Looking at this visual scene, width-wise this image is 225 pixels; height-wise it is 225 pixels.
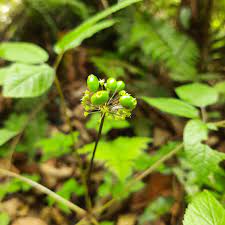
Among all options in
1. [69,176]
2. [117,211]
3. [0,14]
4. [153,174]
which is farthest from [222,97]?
[0,14]

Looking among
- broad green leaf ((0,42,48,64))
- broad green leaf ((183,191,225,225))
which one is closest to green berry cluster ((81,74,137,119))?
broad green leaf ((183,191,225,225))

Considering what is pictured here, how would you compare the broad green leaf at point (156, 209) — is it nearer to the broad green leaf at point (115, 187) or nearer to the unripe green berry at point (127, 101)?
the broad green leaf at point (115, 187)

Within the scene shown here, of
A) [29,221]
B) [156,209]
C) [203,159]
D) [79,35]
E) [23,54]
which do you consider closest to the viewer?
[203,159]

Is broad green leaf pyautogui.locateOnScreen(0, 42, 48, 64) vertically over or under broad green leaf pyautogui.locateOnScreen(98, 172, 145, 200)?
over

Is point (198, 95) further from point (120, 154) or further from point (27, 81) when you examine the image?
point (27, 81)

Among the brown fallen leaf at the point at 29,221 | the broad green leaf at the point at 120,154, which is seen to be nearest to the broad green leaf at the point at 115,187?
the broad green leaf at the point at 120,154

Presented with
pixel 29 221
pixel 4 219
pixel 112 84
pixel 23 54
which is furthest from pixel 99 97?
pixel 29 221

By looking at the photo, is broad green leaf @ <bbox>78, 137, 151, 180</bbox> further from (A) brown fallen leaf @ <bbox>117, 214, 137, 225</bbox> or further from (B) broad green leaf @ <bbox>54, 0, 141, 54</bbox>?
(B) broad green leaf @ <bbox>54, 0, 141, 54</bbox>
